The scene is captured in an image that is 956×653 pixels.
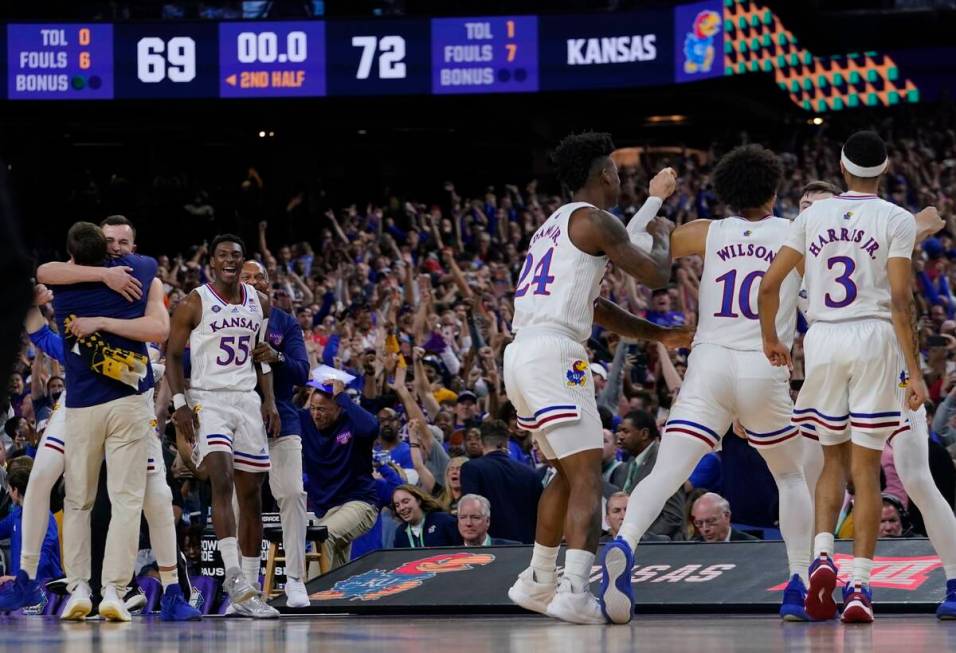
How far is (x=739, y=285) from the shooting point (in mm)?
6867

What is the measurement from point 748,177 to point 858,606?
2.04 meters

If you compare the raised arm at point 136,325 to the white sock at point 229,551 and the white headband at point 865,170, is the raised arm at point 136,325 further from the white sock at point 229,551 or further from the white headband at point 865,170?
the white headband at point 865,170

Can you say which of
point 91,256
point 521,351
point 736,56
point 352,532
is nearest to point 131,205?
point 736,56

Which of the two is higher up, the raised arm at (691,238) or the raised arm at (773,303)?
the raised arm at (691,238)

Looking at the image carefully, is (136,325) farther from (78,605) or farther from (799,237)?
(799,237)

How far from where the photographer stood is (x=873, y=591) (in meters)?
7.62

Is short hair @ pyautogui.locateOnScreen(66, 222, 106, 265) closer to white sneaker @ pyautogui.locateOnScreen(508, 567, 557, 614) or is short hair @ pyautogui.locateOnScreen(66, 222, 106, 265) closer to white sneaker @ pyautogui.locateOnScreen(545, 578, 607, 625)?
white sneaker @ pyautogui.locateOnScreen(508, 567, 557, 614)

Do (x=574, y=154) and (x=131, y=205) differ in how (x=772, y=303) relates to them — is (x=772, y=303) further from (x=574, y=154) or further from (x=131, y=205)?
(x=131, y=205)

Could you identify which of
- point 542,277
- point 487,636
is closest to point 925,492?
point 542,277

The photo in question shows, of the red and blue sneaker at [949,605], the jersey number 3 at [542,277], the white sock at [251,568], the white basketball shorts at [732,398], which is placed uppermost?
the jersey number 3 at [542,277]

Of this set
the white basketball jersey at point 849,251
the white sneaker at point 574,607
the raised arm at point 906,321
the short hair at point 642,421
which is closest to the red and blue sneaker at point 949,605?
the raised arm at point 906,321

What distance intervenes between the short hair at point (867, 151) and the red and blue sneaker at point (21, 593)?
5.00m

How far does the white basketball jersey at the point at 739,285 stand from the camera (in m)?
6.80

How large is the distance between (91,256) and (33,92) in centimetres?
1774
